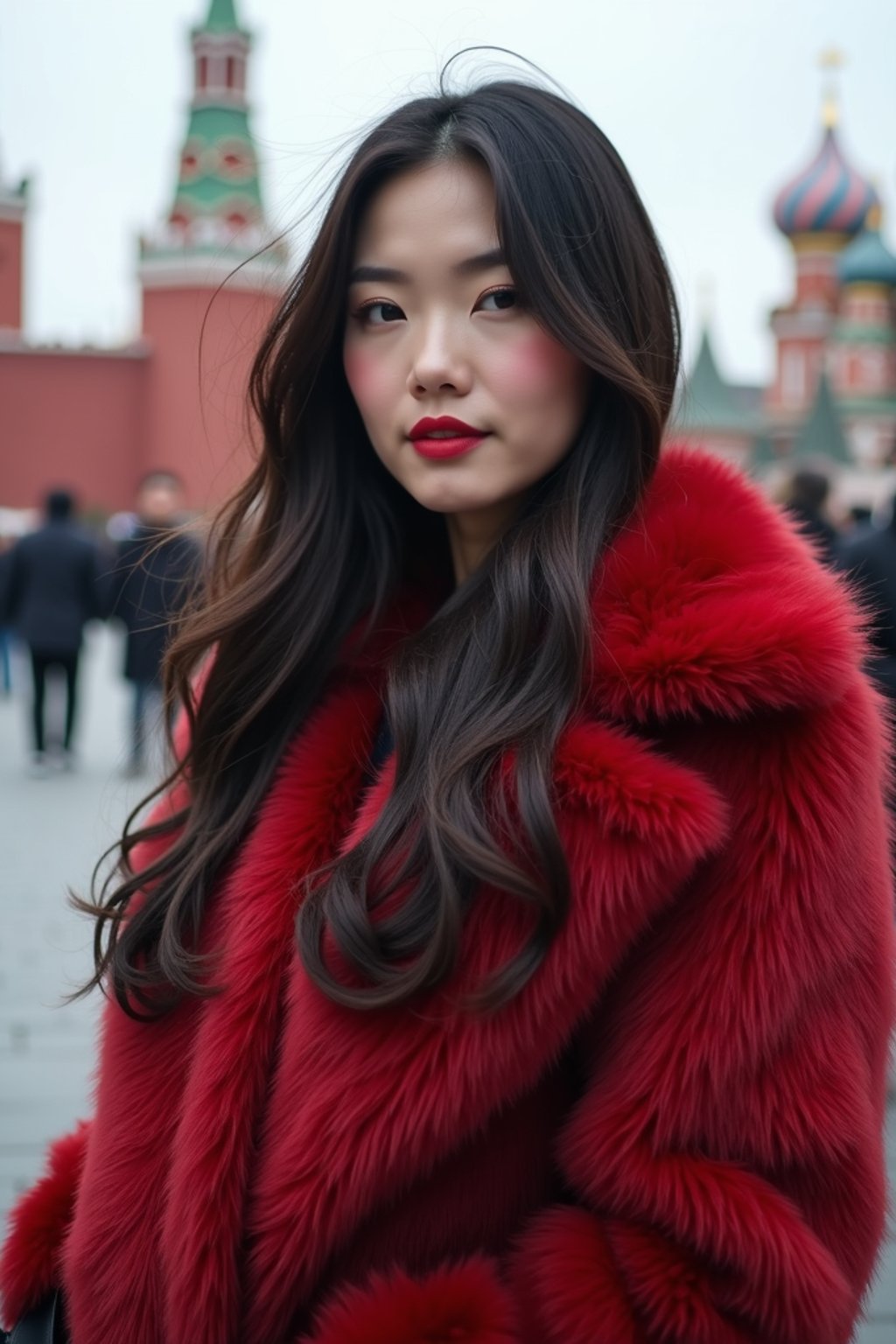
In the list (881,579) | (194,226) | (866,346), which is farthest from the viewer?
(866,346)

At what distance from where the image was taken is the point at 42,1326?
172cm

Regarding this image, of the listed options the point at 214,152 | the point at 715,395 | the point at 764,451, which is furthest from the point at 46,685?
the point at 715,395

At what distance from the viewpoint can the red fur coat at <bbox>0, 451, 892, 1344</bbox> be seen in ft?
4.50

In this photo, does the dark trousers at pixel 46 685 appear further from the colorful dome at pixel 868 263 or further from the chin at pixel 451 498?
the colorful dome at pixel 868 263

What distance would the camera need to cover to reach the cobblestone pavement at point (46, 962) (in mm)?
3564

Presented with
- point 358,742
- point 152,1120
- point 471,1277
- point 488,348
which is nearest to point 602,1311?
point 471,1277

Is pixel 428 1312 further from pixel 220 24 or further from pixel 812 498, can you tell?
pixel 220 24

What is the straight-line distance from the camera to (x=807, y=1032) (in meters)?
1.40

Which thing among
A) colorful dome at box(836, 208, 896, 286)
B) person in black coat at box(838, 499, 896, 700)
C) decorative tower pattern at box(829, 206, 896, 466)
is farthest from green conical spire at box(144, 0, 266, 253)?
person in black coat at box(838, 499, 896, 700)

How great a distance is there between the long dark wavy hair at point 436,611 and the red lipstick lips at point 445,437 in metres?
0.11

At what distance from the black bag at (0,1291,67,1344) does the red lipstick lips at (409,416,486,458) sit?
1.02 m

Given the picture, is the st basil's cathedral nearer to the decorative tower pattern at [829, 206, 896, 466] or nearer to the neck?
the decorative tower pattern at [829, 206, 896, 466]

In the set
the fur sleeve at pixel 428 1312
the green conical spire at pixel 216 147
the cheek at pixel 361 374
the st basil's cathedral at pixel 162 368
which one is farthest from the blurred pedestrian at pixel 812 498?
the green conical spire at pixel 216 147

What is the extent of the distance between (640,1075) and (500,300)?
31.1 inches
